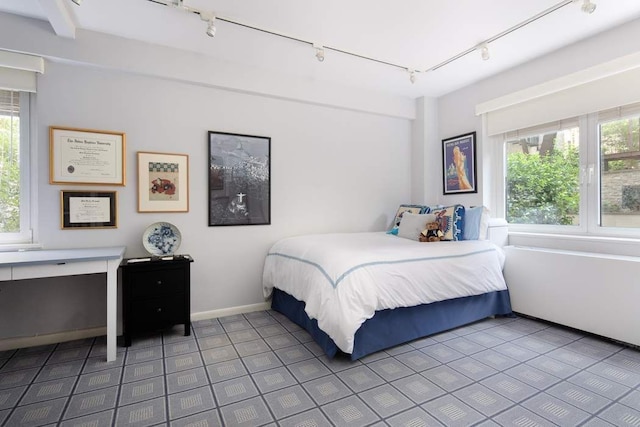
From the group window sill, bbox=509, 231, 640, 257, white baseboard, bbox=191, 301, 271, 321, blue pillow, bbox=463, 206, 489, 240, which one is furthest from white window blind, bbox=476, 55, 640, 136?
white baseboard, bbox=191, 301, 271, 321

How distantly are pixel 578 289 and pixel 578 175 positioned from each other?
42.3 inches

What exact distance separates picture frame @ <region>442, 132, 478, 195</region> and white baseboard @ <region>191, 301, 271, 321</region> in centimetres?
266

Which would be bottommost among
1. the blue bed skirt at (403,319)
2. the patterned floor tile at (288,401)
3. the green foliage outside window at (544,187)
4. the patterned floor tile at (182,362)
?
the patterned floor tile at (288,401)

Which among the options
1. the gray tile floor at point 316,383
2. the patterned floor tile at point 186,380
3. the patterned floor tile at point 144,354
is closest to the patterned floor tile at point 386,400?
the gray tile floor at point 316,383

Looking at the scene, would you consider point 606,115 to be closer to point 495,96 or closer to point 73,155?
point 495,96

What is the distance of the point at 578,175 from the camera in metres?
2.98

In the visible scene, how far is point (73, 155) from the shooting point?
2584 mm

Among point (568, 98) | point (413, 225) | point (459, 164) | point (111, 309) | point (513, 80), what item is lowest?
Answer: point (111, 309)

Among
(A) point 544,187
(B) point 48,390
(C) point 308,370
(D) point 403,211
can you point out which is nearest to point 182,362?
(B) point 48,390

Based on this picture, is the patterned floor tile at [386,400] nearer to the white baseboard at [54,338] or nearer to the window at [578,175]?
the white baseboard at [54,338]

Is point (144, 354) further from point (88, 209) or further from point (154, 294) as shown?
point (88, 209)

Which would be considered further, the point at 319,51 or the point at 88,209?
the point at 319,51

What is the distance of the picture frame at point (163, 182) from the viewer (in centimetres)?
282

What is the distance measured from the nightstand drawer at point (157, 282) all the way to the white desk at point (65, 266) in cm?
25
